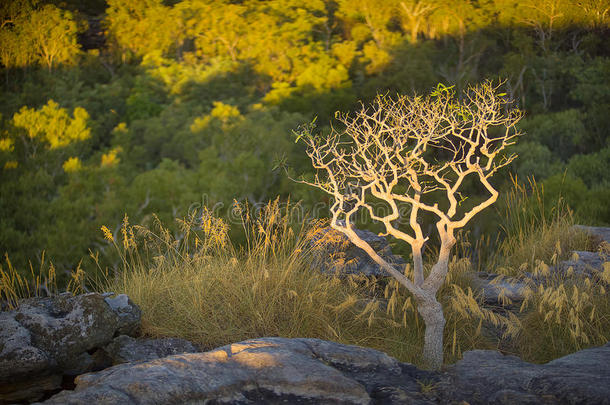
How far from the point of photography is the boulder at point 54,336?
140 inches

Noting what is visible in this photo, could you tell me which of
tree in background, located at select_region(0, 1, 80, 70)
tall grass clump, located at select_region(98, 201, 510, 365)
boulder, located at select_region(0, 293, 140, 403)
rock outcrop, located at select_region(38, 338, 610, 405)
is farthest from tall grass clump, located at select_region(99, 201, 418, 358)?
tree in background, located at select_region(0, 1, 80, 70)

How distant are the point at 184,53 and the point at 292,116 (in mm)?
8977

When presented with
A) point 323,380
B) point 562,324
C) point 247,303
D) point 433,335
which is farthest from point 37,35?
point 323,380

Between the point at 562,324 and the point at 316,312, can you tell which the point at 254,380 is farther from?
the point at 562,324

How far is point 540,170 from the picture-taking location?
17922mm

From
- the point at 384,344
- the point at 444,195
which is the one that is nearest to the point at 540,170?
the point at 444,195

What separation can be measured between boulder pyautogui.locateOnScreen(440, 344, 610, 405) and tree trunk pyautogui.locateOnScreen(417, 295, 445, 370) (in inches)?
20.5

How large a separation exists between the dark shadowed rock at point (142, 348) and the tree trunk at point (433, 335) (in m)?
1.65

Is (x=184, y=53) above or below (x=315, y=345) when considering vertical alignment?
above

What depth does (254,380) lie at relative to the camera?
2873 mm

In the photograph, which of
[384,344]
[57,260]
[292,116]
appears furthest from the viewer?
[292,116]

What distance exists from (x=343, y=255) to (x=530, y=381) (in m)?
2.99

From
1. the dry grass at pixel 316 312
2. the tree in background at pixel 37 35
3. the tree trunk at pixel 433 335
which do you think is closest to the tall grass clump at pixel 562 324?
→ the dry grass at pixel 316 312

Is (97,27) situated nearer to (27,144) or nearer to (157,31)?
(157,31)
